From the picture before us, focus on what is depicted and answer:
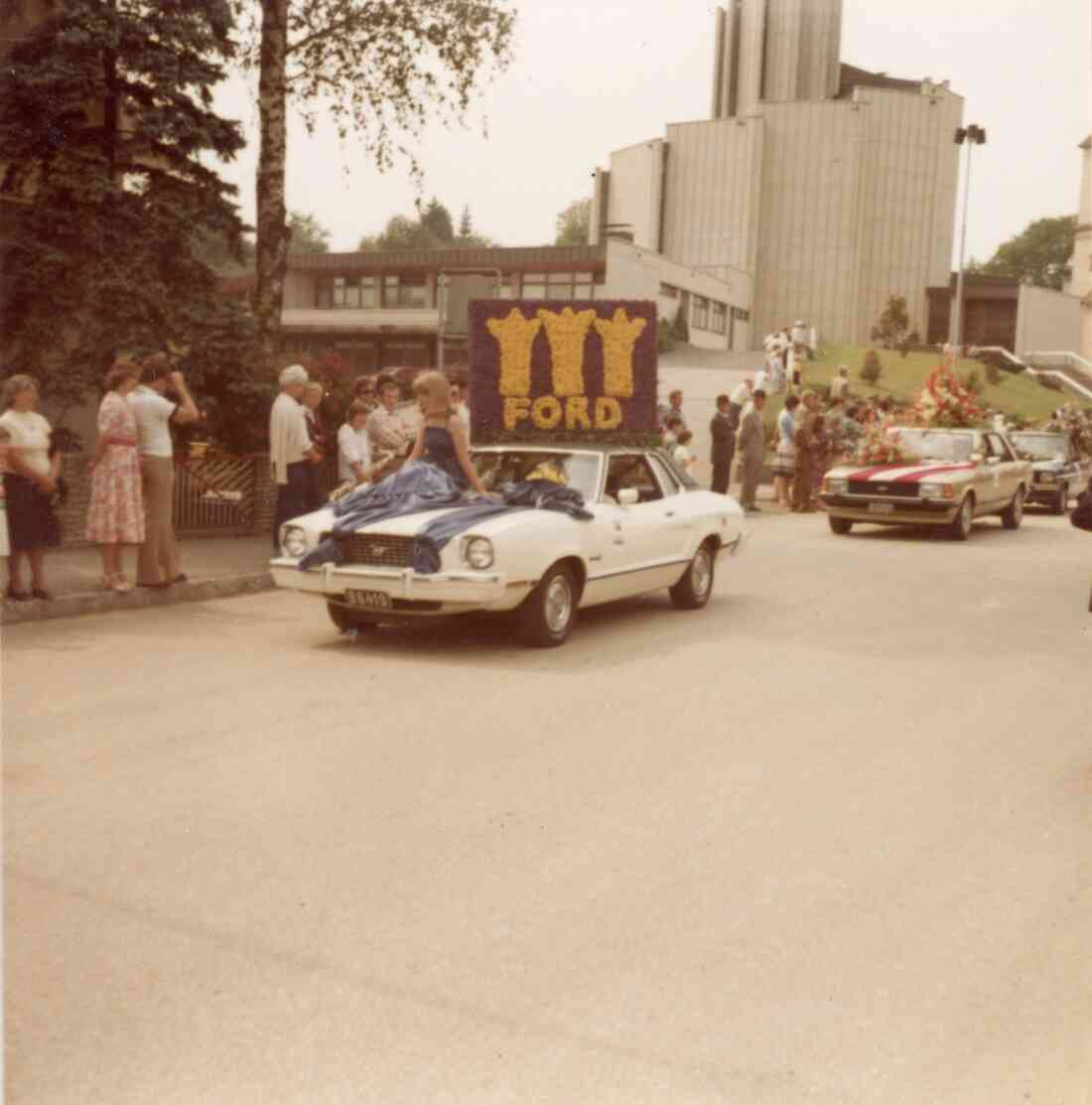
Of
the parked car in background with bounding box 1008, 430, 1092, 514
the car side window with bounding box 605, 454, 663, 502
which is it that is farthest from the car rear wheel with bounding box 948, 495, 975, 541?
the car side window with bounding box 605, 454, 663, 502

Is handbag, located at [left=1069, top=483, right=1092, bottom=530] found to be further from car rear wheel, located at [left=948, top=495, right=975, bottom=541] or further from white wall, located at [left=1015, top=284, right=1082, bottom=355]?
white wall, located at [left=1015, top=284, right=1082, bottom=355]

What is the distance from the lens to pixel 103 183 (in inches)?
642

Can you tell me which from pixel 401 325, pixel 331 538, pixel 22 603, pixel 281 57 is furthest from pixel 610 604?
pixel 401 325

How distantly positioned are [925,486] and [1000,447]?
2794 millimetres

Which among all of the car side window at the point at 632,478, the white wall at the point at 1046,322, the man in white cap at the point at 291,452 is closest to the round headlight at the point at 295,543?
the car side window at the point at 632,478

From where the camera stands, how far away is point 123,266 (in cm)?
1627

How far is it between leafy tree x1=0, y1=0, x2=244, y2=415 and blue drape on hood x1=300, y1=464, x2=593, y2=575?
701cm

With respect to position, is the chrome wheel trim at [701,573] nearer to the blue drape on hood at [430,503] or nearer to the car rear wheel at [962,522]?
the blue drape on hood at [430,503]

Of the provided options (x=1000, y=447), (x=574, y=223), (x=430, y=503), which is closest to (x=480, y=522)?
(x=430, y=503)

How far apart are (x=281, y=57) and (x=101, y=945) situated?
15416 mm

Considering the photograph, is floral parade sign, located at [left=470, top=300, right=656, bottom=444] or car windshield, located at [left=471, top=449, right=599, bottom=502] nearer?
car windshield, located at [left=471, top=449, right=599, bottom=502]

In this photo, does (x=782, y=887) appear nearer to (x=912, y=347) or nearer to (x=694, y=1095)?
(x=694, y=1095)

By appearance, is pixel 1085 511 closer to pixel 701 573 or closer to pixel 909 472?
pixel 701 573

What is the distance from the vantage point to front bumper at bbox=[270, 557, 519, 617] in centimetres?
909
